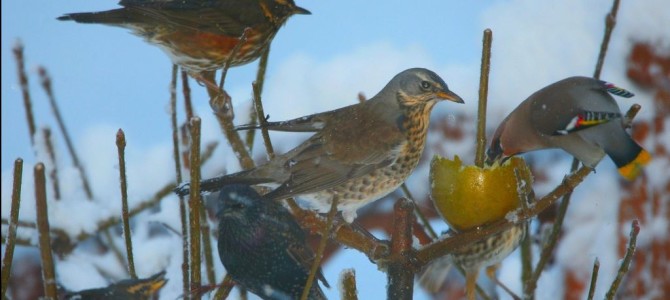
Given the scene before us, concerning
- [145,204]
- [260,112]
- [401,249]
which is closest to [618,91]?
[401,249]

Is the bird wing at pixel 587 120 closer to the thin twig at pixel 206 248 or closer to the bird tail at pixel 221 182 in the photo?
the bird tail at pixel 221 182

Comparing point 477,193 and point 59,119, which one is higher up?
point 59,119

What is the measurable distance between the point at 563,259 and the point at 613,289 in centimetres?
143

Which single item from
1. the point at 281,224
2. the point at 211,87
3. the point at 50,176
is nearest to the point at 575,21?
the point at 211,87

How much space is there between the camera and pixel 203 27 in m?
2.05

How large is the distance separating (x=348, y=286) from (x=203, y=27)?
1013mm

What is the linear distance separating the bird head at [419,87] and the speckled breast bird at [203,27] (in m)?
0.35

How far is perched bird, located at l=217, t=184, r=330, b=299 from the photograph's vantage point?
4.13 ft

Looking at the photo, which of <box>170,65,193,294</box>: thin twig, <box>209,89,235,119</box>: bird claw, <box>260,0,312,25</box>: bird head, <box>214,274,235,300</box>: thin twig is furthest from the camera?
<box>260,0,312,25</box>: bird head

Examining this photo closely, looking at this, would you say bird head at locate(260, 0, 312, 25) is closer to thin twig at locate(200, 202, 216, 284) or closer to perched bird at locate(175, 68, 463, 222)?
perched bird at locate(175, 68, 463, 222)

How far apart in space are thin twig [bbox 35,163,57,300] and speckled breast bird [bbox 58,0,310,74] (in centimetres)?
96

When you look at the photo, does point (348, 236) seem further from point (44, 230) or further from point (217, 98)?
point (44, 230)

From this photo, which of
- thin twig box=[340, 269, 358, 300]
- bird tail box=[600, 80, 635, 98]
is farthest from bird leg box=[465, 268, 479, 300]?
thin twig box=[340, 269, 358, 300]

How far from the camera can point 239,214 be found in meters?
1.25
